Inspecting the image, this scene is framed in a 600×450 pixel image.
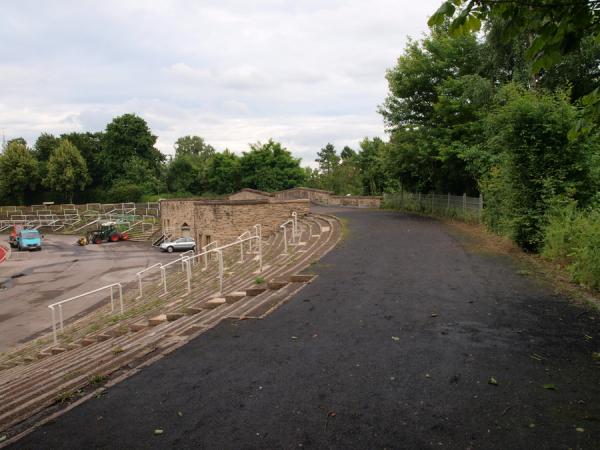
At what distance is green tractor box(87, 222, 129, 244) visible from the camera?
38.5 m

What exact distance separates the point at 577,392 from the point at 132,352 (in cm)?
487

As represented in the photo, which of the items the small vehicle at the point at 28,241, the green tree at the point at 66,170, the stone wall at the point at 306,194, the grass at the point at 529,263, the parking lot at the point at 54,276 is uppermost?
the green tree at the point at 66,170

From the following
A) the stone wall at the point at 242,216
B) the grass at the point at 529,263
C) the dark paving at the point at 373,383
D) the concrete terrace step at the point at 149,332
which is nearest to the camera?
the dark paving at the point at 373,383

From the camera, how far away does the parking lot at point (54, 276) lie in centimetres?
1500

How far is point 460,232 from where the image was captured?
1538cm

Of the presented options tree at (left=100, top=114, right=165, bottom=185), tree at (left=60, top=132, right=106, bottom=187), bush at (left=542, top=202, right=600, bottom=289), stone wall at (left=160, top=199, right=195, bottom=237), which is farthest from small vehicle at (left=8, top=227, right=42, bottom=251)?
bush at (left=542, top=202, right=600, bottom=289)

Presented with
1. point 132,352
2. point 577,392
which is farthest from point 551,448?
point 132,352

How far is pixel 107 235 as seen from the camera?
39.2 meters

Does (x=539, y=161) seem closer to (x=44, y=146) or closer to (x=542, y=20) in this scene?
(x=542, y=20)

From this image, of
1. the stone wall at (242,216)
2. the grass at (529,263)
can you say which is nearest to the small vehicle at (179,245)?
the stone wall at (242,216)

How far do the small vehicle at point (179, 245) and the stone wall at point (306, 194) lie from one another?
28.2 ft

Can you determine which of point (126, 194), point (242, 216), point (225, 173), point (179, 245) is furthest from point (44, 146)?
point (242, 216)

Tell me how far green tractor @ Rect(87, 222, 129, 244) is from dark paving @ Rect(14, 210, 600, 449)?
35.9 metres

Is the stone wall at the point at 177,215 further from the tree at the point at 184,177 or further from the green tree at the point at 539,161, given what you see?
the tree at the point at 184,177
